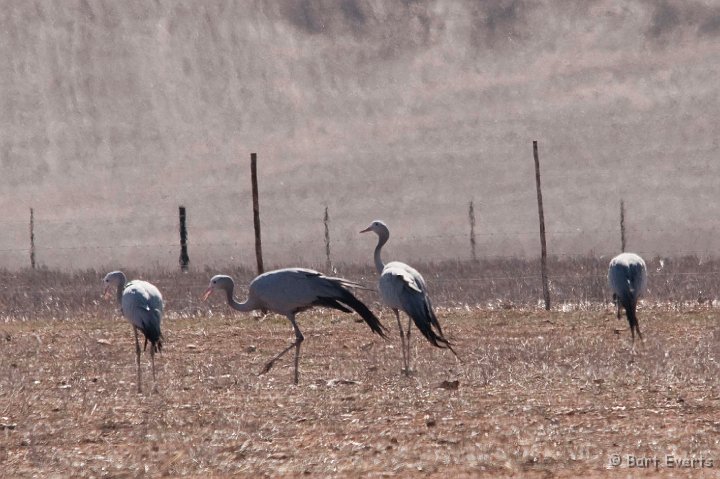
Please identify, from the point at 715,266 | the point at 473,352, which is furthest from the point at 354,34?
the point at 473,352

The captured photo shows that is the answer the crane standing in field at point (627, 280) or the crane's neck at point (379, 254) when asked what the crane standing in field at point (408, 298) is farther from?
the crane standing in field at point (627, 280)

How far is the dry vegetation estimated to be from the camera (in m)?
10.5

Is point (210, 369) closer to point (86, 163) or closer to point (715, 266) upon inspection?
point (715, 266)

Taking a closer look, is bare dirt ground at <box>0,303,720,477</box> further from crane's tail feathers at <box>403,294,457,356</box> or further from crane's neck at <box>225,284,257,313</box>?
crane's neck at <box>225,284,257,313</box>

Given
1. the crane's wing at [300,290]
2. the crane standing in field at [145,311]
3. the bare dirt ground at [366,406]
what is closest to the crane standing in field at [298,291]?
the crane's wing at [300,290]

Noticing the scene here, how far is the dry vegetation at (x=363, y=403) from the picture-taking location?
1049cm

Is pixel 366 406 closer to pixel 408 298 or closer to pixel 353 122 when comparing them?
pixel 408 298

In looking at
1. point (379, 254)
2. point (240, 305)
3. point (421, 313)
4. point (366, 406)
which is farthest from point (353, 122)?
point (366, 406)

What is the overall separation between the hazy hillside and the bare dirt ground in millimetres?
51719

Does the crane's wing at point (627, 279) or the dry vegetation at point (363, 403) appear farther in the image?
the crane's wing at point (627, 279)

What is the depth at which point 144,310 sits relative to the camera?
15242 millimetres

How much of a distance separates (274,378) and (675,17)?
244ft

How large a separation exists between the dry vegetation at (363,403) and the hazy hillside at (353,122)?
51.1m

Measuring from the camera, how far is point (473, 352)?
1681 centimetres
